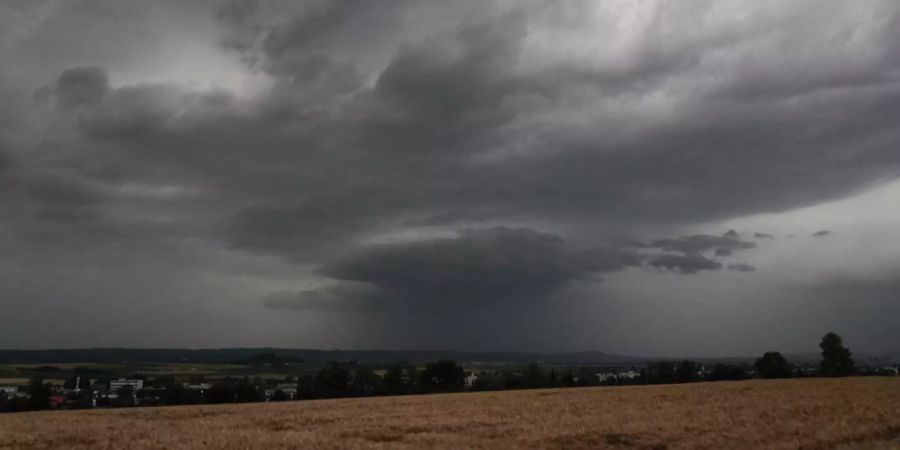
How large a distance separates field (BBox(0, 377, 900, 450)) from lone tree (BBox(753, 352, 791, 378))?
46275 mm

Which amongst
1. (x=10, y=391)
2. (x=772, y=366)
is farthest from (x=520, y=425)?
(x=772, y=366)

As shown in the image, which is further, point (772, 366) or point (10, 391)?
point (772, 366)

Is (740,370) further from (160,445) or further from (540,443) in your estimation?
(160,445)

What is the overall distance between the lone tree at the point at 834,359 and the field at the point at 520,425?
46969 mm

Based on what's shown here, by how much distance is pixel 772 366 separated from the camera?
83250mm

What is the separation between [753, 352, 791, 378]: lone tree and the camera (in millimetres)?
81938

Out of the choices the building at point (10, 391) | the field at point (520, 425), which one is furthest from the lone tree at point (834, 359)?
the building at point (10, 391)

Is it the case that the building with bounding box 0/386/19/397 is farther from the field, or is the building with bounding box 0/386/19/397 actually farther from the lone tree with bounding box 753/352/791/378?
the lone tree with bounding box 753/352/791/378

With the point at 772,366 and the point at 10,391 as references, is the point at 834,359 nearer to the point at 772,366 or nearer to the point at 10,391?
the point at 772,366

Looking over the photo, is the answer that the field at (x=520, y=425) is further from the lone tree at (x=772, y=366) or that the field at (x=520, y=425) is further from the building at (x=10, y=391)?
the lone tree at (x=772, y=366)

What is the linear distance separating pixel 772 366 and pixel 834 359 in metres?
6.96

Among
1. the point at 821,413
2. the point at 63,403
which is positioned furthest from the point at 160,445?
the point at 63,403

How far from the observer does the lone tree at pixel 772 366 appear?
269 ft

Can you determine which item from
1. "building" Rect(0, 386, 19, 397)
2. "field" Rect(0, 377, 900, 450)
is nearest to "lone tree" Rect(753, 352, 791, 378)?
"field" Rect(0, 377, 900, 450)
